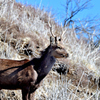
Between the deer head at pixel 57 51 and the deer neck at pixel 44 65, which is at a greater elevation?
the deer head at pixel 57 51

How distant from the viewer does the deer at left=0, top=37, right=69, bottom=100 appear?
5.40m

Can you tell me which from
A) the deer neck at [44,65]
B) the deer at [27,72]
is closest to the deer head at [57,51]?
the deer at [27,72]

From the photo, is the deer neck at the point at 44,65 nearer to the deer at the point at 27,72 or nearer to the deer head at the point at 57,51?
the deer at the point at 27,72

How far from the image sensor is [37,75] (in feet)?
18.3

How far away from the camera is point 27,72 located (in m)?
5.51

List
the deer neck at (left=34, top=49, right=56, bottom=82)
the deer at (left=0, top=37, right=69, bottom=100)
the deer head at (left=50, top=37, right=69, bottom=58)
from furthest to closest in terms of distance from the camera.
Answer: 1. the deer head at (left=50, top=37, right=69, bottom=58)
2. the deer neck at (left=34, top=49, right=56, bottom=82)
3. the deer at (left=0, top=37, right=69, bottom=100)

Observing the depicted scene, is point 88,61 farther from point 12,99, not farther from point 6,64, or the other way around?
point 6,64

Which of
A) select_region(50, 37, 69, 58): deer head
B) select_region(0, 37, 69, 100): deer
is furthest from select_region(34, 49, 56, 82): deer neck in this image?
select_region(50, 37, 69, 58): deer head

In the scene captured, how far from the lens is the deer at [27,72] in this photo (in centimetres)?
540

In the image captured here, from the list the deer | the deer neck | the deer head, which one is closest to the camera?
the deer

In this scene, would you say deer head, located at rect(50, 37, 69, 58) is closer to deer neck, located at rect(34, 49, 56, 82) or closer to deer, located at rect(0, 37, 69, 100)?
deer, located at rect(0, 37, 69, 100)

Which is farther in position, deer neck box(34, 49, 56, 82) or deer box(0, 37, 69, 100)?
deer neck box(34, 49, 56, 82)

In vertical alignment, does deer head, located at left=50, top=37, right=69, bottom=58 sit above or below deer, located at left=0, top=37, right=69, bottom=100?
above

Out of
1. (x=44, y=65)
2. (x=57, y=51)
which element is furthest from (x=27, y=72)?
(x=57, y=51)
